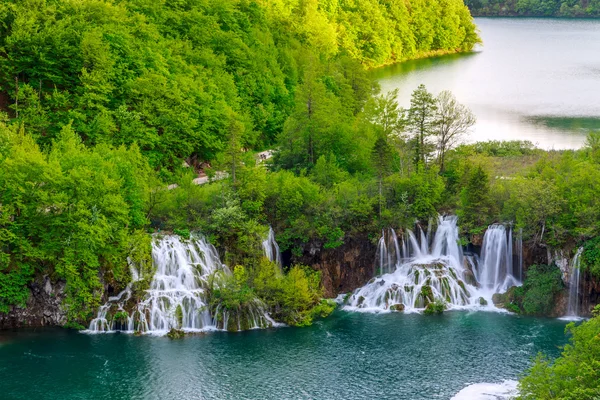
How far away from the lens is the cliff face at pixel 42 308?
6406 cm

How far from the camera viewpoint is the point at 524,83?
144m

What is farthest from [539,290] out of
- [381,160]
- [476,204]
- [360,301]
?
[381,160]

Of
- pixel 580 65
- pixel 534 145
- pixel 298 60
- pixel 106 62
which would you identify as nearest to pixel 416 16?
pixel 580 65

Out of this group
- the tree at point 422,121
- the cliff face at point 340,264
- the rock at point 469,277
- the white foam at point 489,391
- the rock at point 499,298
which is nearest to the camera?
the white foam at point 489,391

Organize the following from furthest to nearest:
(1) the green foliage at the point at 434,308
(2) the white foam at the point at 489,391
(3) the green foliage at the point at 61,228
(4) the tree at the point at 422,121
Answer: (4) the tree at the point at 422,121 → (1) the green foliage at the point at 434,308 → (3) the green foliage at the point at 61,228 → (2) the white foam at the point at 489,391

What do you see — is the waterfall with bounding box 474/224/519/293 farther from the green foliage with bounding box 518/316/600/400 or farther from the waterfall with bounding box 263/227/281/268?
the green foliage with bounding box 518/316/600/400

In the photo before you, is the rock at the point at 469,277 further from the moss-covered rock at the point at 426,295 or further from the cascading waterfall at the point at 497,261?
the moss-covered rock at the point at 426,295

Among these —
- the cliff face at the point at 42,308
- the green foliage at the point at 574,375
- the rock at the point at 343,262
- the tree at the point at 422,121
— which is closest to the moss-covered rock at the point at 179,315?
the cliff face at the point at 42,308

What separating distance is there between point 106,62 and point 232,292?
27.6m

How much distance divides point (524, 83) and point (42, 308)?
99502 mm

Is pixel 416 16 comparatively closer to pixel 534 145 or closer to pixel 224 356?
pixel 534 145

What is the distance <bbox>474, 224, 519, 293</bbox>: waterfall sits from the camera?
70812mm

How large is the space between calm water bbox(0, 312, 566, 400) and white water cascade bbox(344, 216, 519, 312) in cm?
258

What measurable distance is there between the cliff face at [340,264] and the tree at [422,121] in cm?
1206
